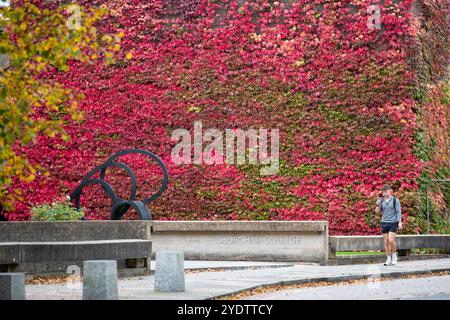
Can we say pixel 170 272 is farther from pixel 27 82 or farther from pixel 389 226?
pixel 389 226

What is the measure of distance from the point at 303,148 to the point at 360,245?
4099mm

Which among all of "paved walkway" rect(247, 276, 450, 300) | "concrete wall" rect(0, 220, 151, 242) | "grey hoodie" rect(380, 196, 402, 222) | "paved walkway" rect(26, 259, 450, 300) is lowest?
"paved walkway" rect(247, 276, 450, 300)

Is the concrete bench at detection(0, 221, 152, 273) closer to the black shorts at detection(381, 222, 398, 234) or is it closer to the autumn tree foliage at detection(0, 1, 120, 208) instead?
the autumn tree foliage at detection(0, 1, 120, 208)

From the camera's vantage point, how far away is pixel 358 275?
15930 mm

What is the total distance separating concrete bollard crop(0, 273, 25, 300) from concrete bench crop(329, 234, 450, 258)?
10468mm

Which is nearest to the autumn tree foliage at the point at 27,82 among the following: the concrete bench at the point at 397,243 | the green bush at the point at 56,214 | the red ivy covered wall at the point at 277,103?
the green bush at the point at 56,214

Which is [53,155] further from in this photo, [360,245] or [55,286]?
[55,286]

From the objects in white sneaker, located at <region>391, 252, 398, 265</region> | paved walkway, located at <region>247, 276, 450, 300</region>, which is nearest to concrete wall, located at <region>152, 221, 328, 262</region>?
white sneaker, located at <region>391, 252, 398, 265</region>

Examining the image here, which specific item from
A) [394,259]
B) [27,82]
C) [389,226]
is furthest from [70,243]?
[389,226]

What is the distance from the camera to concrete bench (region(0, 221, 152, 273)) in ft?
45.3

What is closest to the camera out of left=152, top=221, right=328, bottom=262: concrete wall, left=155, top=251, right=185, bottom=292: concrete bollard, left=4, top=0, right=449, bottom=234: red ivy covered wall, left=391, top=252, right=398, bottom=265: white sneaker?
left=155, top=251, right=185, bottom=292: concrete bollard

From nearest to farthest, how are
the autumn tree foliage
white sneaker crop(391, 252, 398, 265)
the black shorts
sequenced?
the autumn tree foliage
white sneaker crop(391, 252, 398, 265)
the black shorts

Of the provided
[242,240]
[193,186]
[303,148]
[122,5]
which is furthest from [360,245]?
[122,5]

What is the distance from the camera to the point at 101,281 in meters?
10.6
